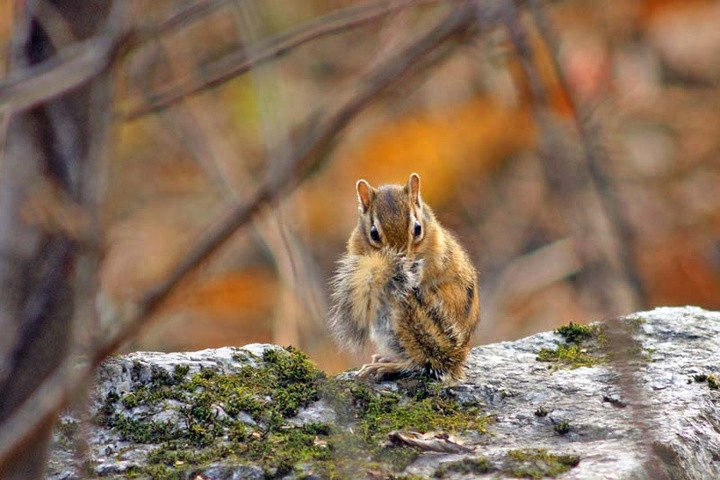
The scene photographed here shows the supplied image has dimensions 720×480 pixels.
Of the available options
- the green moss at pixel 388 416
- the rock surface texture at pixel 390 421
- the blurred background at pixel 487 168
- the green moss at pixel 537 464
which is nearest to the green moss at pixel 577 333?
the rock surface texture at pixel 390 421

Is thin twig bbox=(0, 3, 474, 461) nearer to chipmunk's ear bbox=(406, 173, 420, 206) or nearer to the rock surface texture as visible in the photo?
the rock surface texture

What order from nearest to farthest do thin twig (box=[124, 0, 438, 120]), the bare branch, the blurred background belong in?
the bare branch → thin twig (box=[124, 0, 438, 120]) → the blurred background

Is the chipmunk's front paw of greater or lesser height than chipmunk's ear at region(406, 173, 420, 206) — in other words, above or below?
below

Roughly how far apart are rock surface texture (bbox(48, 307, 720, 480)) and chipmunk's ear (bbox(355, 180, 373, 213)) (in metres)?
1.01

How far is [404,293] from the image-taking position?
148 inches

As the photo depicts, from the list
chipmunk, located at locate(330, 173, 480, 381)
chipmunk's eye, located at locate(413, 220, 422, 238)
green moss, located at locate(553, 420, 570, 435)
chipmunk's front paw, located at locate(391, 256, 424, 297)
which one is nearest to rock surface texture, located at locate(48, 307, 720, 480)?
green moss, located at locate(553, 420, 570, 435)

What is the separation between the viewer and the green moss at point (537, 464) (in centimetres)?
265

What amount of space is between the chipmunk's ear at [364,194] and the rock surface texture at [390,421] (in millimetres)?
1009

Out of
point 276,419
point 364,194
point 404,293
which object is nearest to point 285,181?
point 276,419

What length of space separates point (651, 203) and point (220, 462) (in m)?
7.18

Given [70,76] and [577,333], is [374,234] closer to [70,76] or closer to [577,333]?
[577,333]

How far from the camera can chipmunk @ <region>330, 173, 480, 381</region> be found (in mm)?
3543

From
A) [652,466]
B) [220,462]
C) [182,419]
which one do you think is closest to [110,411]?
[182,419]

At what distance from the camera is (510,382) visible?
11.2ft
